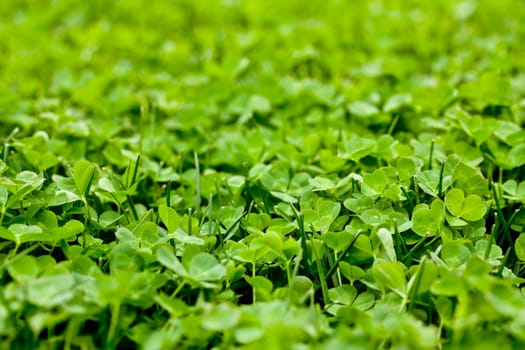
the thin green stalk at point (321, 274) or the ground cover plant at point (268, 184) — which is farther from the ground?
the ground cover plant at point (268, 184)

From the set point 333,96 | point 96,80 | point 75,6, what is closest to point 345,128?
point 333,96

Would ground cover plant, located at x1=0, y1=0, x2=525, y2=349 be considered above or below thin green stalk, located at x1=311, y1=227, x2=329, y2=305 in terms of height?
above

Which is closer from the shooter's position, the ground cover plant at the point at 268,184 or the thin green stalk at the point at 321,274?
the ground cover plant at the point at 268,184

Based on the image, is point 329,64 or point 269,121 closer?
point 269,121

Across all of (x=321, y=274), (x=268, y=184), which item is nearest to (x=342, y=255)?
(x=321, y=274)

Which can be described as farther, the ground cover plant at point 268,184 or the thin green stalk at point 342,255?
the thin green stalk at point 342,255

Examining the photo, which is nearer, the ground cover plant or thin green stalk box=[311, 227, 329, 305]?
the ground cover plant

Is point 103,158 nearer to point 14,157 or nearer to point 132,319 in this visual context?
point 14,157

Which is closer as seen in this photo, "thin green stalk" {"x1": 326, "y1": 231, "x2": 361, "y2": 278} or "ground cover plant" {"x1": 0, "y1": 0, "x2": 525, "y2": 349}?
"ground cover plant" {"x1": 0, "y1": 0, "x2": 525, "y2": 349}
